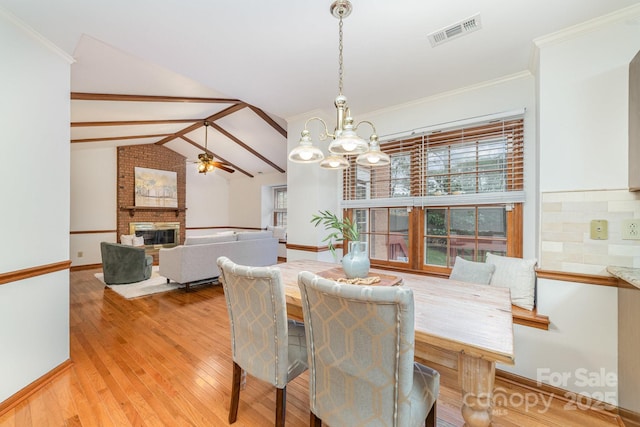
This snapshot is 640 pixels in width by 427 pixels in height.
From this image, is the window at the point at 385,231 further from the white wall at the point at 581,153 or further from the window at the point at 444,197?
the white wall at the point at 581,153

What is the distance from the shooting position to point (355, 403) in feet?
3.42

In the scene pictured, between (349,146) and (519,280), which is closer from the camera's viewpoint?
(349,146)

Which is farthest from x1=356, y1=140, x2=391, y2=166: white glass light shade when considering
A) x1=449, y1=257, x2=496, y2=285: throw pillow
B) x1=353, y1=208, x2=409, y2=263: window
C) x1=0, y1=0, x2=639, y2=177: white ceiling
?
x1=353, y1=208, x2=409, y2=263: window

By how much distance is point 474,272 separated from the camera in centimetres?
212

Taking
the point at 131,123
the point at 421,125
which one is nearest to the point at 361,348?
the point at 421,125

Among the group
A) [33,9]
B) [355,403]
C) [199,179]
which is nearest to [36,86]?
[33,9]

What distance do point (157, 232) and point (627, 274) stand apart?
823 cm

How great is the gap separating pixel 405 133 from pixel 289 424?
281cm

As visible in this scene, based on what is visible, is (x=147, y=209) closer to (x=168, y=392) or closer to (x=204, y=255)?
(x=204, y=255)

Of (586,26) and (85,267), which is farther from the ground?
(586,26)

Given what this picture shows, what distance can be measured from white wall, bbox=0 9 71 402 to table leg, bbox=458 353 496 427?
Result: 2.60 m

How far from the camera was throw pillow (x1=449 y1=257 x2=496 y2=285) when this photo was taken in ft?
6.84

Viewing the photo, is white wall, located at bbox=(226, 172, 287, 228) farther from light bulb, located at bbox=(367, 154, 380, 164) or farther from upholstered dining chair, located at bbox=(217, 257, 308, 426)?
upholstered dining chair, located at bbox=(217, 257, 308, 426)

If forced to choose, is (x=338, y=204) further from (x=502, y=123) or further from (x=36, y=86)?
(x=36, y=86)
